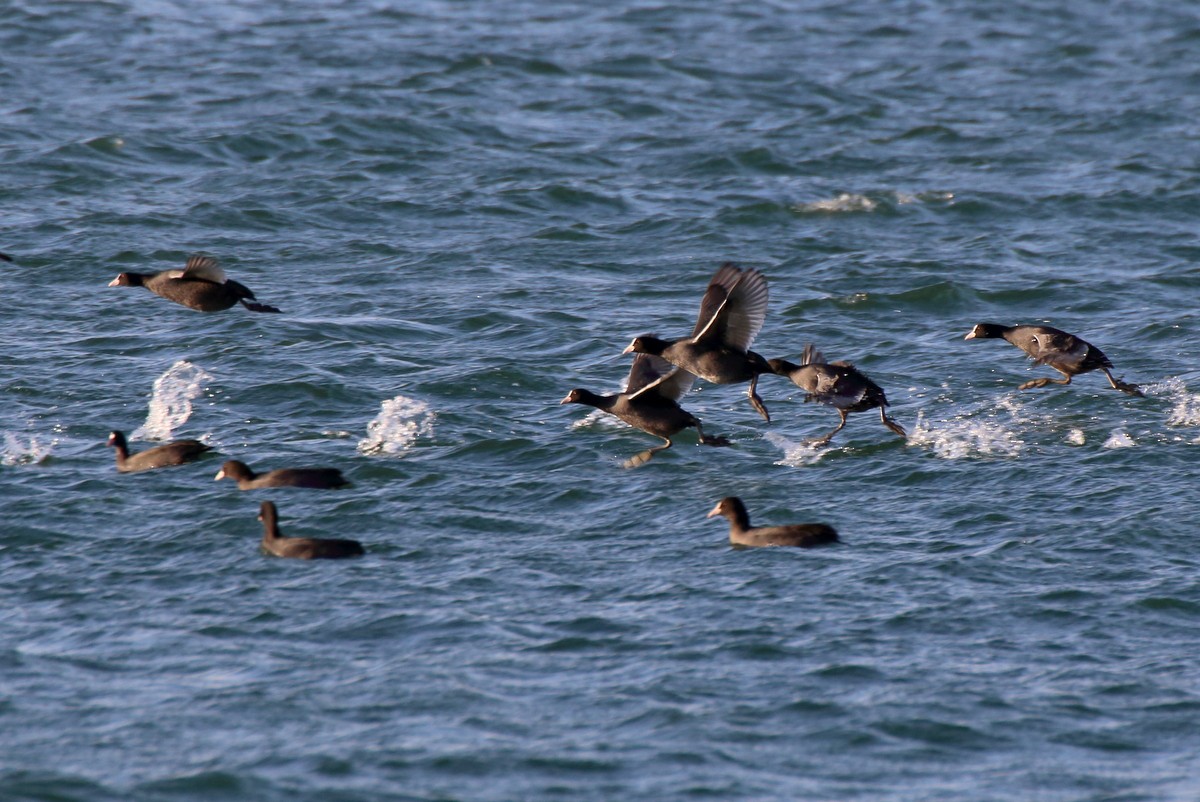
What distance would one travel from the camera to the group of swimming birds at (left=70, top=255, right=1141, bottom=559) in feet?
42.5

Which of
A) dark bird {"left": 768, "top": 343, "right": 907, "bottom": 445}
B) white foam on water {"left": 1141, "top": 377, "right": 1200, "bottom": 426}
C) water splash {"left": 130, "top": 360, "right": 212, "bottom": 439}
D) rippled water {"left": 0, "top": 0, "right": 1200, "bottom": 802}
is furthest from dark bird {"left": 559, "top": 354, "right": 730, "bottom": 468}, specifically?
white foam on water {"left": 1141, "top": 377, "right": 1200, "bottom": 426}

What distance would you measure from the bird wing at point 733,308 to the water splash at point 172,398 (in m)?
4.65

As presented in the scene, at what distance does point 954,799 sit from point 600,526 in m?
4.16

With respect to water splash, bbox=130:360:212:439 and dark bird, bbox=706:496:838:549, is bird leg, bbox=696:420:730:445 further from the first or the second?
water splash, bbox=130:360:212:439

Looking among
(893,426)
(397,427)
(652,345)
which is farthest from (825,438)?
(397,427)

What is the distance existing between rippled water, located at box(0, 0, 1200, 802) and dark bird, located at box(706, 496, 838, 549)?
134mm

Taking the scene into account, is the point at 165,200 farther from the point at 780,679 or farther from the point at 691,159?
the point at 780,679

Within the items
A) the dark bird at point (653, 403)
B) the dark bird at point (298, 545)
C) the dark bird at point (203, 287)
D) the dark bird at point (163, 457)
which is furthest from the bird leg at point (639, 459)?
the dark bird at point (163, 457)

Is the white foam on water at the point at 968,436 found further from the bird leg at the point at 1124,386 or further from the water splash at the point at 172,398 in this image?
the water splash at the point at 172,398

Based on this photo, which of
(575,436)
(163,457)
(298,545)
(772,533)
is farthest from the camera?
(575,436)

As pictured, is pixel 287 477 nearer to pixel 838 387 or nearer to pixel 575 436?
pixel 575 436

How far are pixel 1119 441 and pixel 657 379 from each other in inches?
156

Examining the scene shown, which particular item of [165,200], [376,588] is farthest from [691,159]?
[376,588]

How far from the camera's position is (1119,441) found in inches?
551
